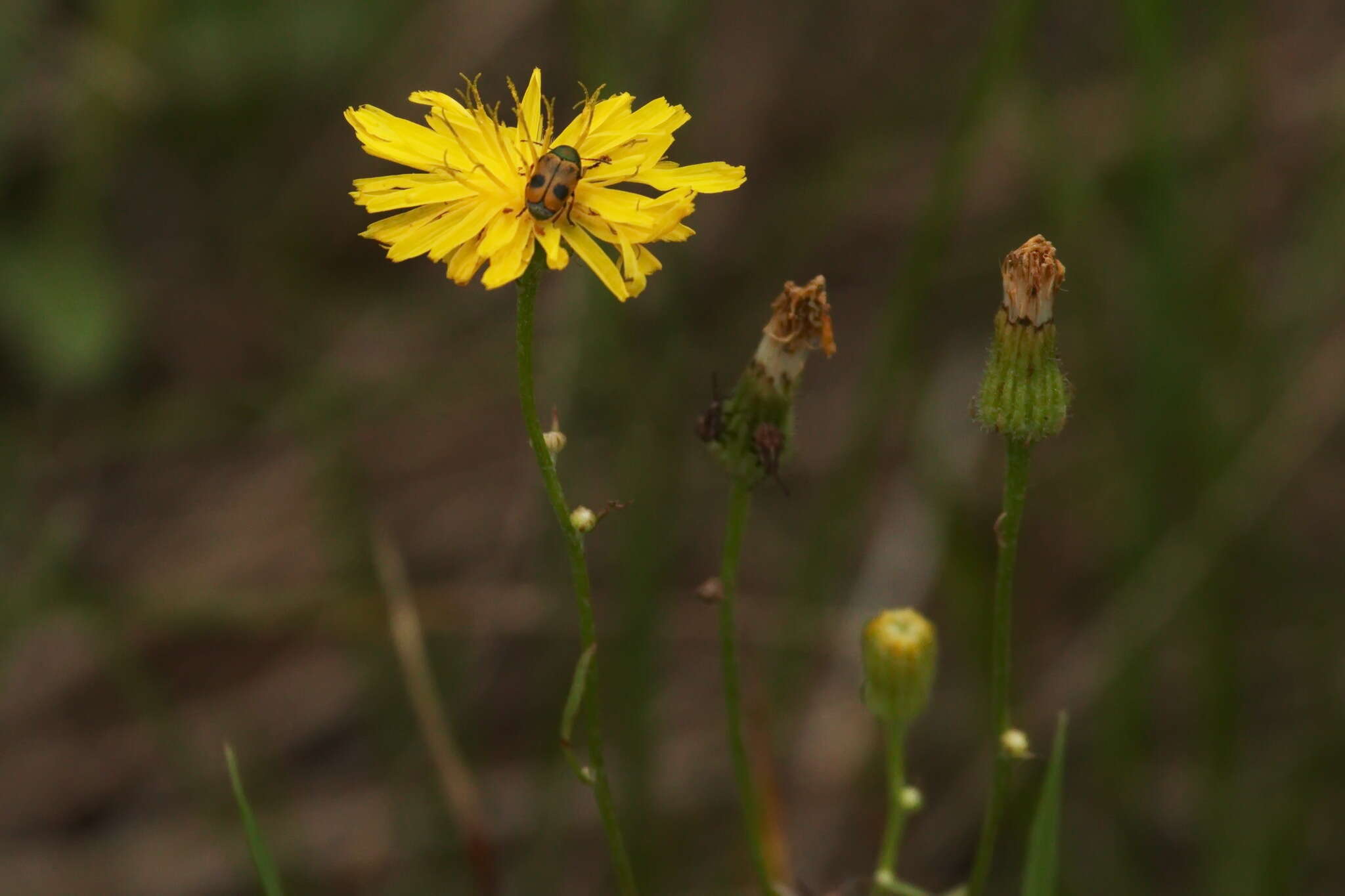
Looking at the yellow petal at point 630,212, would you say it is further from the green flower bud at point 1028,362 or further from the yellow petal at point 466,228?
the green flower bud at point 1028,362

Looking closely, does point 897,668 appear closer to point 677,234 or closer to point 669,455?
point 677,234

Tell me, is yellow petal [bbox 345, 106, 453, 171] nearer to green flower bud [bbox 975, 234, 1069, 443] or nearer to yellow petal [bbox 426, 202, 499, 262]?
yellow petal [bbox 426, 202, 499, 262]

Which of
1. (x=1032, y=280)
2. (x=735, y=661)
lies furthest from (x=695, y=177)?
(x=735, y=661)

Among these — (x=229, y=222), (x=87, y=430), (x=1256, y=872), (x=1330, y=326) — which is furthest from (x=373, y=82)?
(x=1256, y=872)

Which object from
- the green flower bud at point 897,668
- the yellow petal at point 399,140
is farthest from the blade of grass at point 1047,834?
the yellow petal at point 399,140

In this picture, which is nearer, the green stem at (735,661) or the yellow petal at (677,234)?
the yellow petal at (677,234)

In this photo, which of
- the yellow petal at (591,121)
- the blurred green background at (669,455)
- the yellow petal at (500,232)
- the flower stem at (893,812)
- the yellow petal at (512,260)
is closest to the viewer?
the yellow petal at (512,260)
